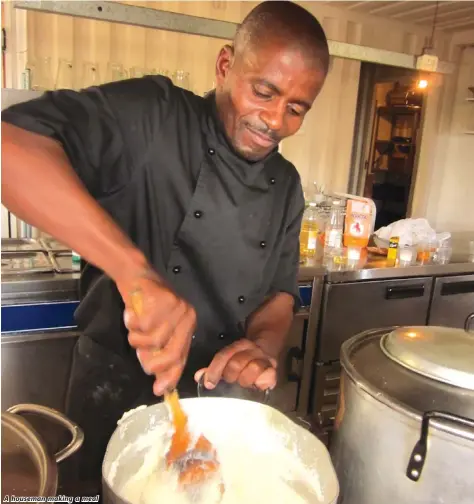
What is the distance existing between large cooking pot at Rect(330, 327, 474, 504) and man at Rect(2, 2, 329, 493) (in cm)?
21

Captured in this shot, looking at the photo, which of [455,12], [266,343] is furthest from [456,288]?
[455,12]

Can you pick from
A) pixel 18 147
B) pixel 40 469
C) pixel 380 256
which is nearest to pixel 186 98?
pixel 18 147

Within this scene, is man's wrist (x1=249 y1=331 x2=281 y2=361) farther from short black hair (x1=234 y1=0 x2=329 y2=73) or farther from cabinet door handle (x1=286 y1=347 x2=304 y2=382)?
cabinet door handle (x1=286 y1=347 x2=304 y2=382)

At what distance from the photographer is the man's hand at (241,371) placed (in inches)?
40.8

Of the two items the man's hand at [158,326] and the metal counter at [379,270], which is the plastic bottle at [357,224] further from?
the man's hand at [158,326]

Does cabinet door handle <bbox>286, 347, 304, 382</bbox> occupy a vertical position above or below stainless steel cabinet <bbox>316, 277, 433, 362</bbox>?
below

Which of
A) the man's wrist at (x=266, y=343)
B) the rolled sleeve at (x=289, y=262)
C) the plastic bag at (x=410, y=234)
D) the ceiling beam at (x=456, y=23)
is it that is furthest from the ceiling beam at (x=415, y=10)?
the man's wrist at (x=266, y=343)

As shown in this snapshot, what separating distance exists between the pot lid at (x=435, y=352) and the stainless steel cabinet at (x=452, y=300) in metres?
1.77

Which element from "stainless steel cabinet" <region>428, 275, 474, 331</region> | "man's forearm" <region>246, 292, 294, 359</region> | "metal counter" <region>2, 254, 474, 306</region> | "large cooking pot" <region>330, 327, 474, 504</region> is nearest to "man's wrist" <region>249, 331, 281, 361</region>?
"man's forearm" <region>246, 292, 294, 359</region>

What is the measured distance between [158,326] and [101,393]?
694mm

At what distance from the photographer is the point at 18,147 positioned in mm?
764

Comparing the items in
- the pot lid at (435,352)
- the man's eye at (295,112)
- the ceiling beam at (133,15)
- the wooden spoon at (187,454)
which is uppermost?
the ceiling beam at (133,15)

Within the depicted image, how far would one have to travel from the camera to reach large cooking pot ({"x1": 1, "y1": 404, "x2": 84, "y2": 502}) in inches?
23.8

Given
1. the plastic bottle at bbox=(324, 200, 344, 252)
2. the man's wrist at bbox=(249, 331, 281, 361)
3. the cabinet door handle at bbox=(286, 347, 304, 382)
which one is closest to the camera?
the man's wrist at bbox=(249, 331, 281, 361)
